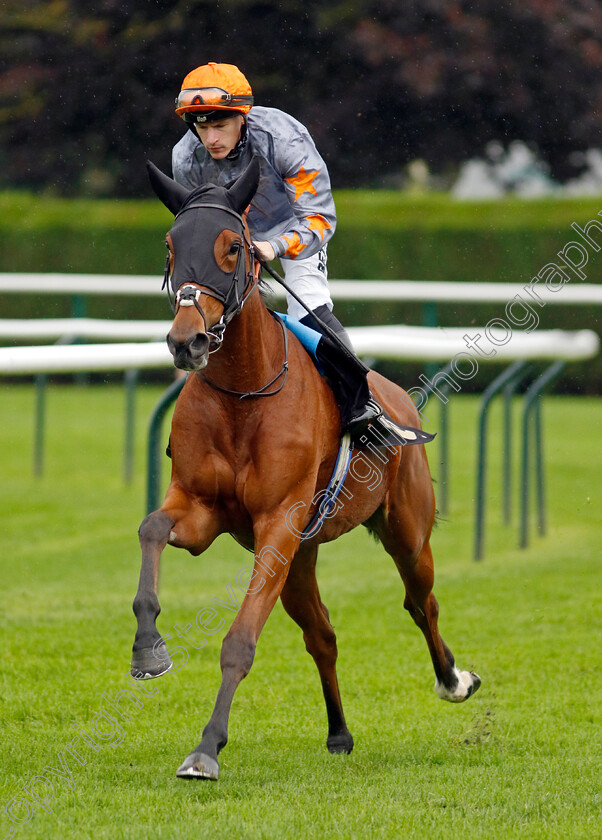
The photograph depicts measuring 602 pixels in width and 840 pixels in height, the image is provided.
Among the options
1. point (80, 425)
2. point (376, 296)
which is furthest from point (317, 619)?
point (80, 425)

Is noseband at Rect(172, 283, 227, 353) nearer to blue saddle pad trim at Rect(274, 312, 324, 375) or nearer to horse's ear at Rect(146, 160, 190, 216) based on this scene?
horse's ear at Rect(146, 160, 190, 216)

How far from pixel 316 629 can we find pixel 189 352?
1.48 m

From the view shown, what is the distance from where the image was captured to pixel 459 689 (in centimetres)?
470

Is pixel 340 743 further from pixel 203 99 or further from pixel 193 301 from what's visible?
pixel 203 99

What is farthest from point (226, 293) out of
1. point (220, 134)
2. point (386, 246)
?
point (386, 246)

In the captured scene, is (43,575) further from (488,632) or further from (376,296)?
(376,296)

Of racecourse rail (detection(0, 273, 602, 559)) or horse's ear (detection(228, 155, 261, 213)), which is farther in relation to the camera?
racecourse rail (detection(0, 273, 602, 559))

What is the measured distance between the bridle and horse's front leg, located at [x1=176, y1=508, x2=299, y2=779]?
426mm

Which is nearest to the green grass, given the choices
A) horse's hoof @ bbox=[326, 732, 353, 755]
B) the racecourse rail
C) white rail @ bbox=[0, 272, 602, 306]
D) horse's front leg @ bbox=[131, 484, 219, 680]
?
horse's hoof @ bbox=[326, 732, 353, 755]

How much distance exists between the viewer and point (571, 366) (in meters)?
14.5

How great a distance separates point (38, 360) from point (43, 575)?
2.00 meters

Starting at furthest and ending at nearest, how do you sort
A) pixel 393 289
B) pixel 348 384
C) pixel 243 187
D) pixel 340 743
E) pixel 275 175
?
pixel 393 289 < pixel 340 743 < pixel 348 384 < pixel 275 175 < pixel 243 187

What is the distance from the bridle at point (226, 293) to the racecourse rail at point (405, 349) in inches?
44.4

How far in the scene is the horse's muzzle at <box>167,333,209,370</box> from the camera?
3.30 metres
